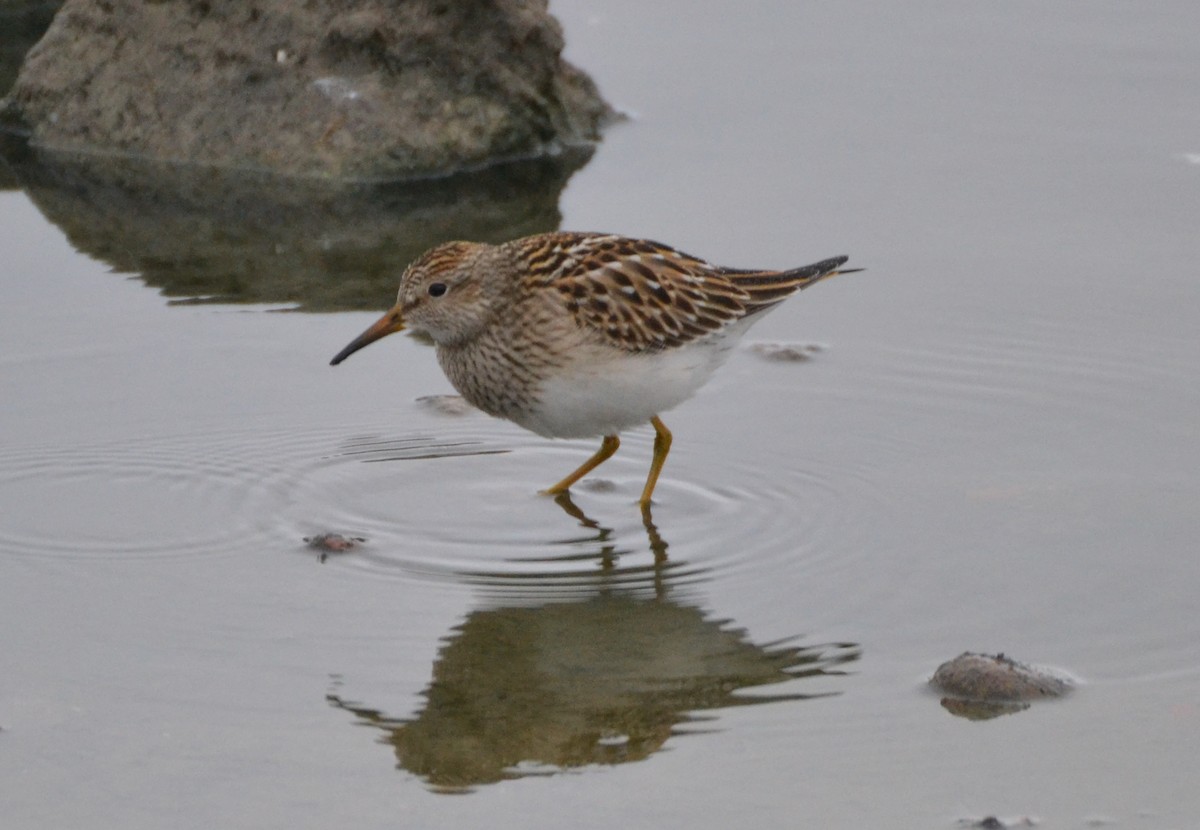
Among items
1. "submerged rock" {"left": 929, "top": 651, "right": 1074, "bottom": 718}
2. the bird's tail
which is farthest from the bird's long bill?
"submerged rock" {"left": 929, "top": 651, "right": 1074, "bottom": 718}

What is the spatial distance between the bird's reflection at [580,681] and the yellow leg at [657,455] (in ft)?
2.64

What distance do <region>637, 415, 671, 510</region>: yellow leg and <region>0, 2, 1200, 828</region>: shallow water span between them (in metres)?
0.11

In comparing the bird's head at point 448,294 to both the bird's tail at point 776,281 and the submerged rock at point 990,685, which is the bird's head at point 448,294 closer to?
the bird's tail at point 776,281

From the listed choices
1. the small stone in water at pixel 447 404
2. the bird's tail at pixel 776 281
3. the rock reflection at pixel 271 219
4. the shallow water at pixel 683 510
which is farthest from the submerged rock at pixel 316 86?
the bird's tail at pixel 776 281

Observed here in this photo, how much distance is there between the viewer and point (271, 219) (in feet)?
34.2

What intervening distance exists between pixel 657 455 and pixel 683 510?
37cm

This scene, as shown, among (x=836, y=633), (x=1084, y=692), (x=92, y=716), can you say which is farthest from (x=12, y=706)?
(x=1084, y=692)

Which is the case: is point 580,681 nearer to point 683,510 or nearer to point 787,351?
point 683,510

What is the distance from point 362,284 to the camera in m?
9.56

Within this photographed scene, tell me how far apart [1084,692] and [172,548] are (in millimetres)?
3281

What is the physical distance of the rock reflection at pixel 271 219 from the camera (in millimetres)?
9648

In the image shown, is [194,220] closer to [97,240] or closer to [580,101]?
[97,240]

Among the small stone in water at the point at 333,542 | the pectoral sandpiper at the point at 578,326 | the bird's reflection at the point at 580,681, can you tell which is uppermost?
the pectoral sandpiper at the point at 578,326

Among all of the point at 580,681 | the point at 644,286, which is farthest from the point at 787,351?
the point at 580,681
